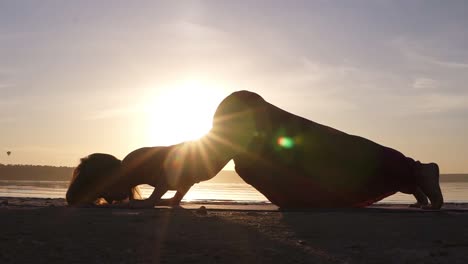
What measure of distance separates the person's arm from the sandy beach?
159 cm

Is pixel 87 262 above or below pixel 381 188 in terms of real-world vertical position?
below

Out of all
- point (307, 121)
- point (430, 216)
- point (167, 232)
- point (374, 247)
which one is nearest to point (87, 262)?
point (167, 232)

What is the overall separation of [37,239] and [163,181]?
195 inches

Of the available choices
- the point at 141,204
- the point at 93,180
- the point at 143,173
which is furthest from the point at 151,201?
the point at 93,180

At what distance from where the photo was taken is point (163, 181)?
10.7m

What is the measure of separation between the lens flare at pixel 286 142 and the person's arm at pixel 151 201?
2.20 metres

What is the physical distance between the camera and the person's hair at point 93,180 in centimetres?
1110

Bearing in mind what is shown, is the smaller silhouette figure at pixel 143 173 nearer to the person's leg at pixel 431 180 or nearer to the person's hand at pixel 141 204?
the person's hand at pixel 141 204

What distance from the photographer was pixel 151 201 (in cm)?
1044

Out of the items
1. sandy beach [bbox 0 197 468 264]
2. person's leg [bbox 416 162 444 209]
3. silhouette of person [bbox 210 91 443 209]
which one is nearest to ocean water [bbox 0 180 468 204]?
silhouette of person [bbox 210 91 443 209]

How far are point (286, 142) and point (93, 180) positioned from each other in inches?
144

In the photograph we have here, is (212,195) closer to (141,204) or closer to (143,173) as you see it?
(143,173)

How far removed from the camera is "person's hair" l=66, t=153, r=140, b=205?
1110cm

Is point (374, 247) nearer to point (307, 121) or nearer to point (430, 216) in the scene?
point (430, 216)
